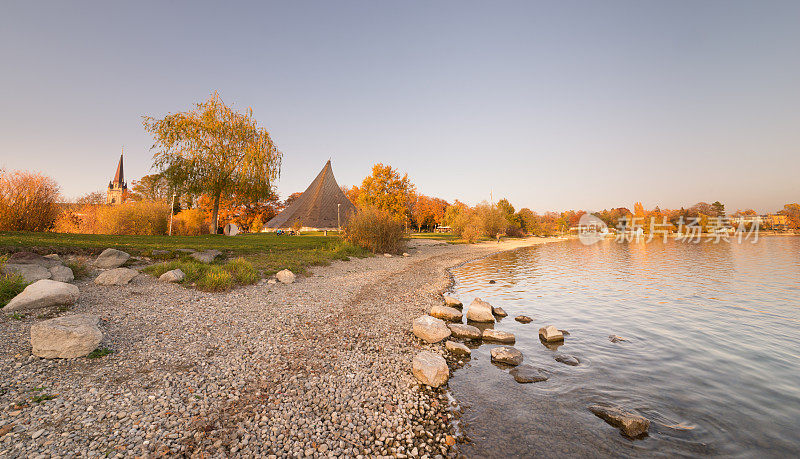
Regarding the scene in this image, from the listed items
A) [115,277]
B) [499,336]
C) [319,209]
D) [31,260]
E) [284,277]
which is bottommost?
[499,336]

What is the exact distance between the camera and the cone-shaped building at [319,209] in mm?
44438

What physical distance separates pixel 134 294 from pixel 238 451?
290 inches

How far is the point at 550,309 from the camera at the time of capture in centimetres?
1047

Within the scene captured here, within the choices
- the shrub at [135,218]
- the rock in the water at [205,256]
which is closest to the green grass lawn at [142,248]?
the rock in the water at [205,256]

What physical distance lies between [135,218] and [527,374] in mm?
25110

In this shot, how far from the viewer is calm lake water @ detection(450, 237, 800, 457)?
156 inches

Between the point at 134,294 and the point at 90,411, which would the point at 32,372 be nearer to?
the point at 90,411

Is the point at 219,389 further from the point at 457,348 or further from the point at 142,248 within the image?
the point at 142,248

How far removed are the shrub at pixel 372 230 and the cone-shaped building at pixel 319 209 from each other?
21.4 m

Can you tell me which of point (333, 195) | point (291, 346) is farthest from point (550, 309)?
point (333, 195)

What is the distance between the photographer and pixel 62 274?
8.38 meters

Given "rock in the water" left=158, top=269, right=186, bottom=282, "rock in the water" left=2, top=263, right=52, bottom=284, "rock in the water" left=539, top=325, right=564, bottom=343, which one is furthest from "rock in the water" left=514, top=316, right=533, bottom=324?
"rock in the water" left=2, top=263, right=52, bottom=284

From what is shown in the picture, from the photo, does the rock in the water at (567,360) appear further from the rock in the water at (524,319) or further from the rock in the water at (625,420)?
the rock in the water at (524,319)

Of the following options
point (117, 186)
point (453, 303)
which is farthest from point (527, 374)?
point (117, 186)
